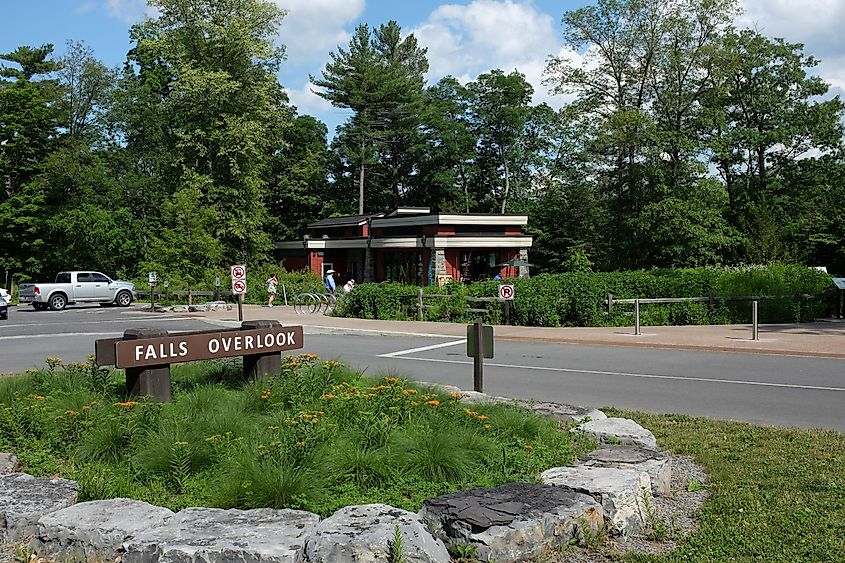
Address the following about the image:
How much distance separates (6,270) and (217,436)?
173 feet

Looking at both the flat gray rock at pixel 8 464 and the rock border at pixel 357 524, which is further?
the flat gray rock at pixel 8 464

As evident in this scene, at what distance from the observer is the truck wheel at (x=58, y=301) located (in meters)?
39.6

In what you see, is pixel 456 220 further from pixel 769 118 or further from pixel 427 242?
pixel 769 118

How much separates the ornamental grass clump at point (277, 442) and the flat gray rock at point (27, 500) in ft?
0.58

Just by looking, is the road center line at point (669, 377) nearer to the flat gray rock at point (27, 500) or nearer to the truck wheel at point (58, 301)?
the flat gray rock at point (27, 500)

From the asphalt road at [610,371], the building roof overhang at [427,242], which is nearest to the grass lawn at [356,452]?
the asphalt road at [610,371]

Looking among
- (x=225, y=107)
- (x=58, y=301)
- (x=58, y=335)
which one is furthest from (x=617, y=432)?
(x=225, y=107)

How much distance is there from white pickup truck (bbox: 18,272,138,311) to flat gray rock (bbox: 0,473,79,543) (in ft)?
119

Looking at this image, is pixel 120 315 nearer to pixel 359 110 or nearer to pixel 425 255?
pixel 425 255

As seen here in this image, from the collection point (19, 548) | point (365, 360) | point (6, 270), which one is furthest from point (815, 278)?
point (6, 270)

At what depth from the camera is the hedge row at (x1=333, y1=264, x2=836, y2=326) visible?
2422 centimetres

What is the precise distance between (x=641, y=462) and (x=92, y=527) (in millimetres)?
3888

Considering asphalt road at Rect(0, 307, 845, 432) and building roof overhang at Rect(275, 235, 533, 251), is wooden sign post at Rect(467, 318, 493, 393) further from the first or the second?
building roof overhang at Rect(275, 235, 533, 251)

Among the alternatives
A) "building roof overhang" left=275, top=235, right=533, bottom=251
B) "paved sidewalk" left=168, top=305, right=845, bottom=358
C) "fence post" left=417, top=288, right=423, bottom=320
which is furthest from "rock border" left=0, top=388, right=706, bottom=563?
"building roof overhang" left=275, top=235, right=533, bottom=251
